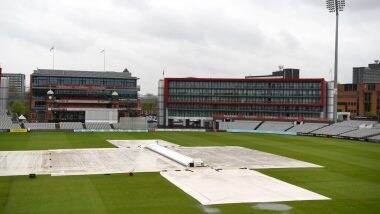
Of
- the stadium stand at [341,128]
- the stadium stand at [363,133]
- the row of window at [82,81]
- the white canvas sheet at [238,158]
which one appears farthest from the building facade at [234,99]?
the white canvas sheet at [238,158]

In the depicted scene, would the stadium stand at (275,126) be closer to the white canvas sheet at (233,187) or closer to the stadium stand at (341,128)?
the stadium stand at (341,128)

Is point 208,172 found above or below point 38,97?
below

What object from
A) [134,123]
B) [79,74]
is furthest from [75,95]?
[134,123]

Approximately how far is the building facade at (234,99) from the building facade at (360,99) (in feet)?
157

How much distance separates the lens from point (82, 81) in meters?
163

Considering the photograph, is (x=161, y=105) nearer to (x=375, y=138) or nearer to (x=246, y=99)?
(x=246, y=99)

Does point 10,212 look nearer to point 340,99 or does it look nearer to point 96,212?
point 96,212

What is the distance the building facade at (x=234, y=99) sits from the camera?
148375 mm

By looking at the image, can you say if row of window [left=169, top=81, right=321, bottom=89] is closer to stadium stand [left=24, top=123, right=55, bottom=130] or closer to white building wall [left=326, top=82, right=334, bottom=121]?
white building wall [left=326, top=82, right=334, bottom=121]

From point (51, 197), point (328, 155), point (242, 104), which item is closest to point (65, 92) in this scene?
point (242, 104)

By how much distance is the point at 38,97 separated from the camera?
157500 millimetres

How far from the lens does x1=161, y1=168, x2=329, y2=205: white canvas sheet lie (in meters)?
40.4

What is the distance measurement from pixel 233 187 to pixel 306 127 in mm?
92382

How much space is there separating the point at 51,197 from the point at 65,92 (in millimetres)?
120507
